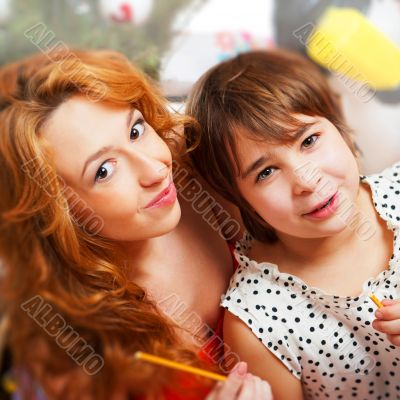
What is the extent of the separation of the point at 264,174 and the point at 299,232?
9cm

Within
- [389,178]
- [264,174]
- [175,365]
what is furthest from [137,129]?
[389,178]

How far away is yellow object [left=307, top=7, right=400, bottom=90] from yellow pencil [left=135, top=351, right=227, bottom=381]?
2.13ft

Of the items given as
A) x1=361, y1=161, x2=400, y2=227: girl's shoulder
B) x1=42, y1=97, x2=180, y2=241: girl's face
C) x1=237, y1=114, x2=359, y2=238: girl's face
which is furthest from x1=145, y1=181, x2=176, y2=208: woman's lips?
x1=361, y1=161, x2=400, y2=227: girl's shoulder

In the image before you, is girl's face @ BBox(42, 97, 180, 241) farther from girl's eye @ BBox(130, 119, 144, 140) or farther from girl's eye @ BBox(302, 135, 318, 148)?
girl's eye @ BBox(302, 135, 318, 148)

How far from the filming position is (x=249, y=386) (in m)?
0.70

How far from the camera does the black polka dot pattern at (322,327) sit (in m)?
0.80

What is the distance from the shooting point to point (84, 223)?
0.72 metres

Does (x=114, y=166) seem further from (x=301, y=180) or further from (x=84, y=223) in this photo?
(x=301, y=180)

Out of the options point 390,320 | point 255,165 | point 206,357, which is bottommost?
point 206,357

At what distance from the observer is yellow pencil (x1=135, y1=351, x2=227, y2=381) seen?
0.63 meters

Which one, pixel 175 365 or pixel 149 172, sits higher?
pixel 149 172

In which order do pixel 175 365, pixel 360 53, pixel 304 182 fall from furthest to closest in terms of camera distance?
pixel 360 53 → pixel 304 182 → pixel 175 365

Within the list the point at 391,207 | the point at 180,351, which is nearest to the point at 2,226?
the point at 180,351

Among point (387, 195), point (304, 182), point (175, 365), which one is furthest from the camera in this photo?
point (387, 195)
